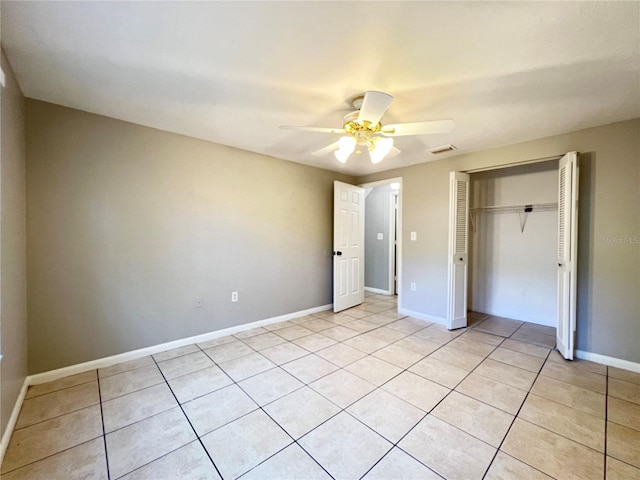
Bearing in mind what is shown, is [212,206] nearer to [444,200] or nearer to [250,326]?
[250,326]

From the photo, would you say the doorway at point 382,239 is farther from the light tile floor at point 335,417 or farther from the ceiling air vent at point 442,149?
the light tile floor at point 335,417

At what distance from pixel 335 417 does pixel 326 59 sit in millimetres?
2288

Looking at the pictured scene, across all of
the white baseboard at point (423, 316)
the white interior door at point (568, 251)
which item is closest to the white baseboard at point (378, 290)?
the white baseboard at point (423, 316)

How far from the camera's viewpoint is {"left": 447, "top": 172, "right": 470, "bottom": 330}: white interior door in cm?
342

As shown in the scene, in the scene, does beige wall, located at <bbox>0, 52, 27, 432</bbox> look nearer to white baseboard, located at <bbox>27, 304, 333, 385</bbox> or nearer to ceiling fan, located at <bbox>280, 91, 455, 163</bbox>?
white baseboard, located at <bbox>27, 304, 333, 385</bbox>

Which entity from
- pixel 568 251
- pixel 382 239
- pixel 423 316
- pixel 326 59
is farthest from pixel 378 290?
pixel 326 59

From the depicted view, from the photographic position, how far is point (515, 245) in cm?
381

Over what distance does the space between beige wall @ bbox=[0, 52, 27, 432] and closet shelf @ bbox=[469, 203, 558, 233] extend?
5.02 metres

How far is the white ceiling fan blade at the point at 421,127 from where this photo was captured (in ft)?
5.85

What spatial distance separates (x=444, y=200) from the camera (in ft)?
11.8

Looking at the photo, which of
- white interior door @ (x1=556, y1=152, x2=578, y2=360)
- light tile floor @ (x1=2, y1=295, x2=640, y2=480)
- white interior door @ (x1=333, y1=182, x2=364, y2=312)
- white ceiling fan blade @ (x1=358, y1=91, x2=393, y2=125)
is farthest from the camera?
white interior door @ (x1=333, y1=182, x2=364, y2=312)

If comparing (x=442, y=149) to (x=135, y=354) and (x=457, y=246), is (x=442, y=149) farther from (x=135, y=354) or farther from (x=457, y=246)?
(x=135, y=354)

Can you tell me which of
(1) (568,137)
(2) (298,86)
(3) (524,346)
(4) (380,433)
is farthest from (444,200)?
(4) (380,433)

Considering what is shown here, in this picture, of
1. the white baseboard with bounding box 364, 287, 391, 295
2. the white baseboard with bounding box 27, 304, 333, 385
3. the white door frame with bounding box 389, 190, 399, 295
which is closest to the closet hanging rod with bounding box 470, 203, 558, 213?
the white door frame with bounding box 389, 190, 399, 295
